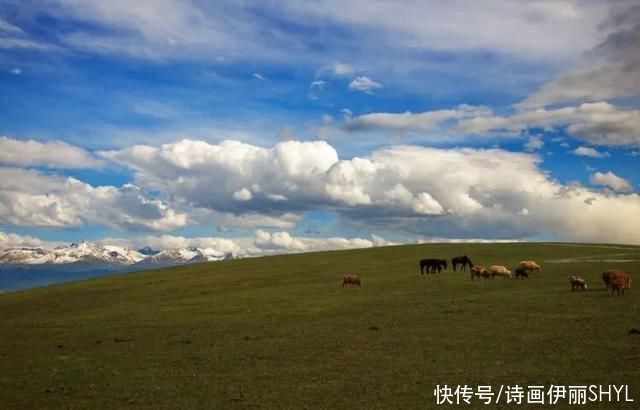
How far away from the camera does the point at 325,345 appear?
1089 inches

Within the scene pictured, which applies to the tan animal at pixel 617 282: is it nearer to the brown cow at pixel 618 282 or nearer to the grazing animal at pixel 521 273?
the brown cow at pixel 618 282

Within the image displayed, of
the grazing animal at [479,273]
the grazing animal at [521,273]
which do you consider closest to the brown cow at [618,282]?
the grazing animal at [521,273]

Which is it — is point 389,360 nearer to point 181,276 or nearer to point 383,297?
point 383,297

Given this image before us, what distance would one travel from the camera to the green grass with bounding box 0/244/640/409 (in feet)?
66.3

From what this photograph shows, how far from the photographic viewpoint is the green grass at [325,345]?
2022cm

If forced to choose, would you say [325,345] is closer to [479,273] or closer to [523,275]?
[479,273]

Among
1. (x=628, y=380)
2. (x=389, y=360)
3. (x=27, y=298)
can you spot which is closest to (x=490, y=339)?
(x=389, y=360)

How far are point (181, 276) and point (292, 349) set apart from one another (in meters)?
→ 56.6

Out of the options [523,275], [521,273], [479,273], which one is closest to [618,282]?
[523,275]

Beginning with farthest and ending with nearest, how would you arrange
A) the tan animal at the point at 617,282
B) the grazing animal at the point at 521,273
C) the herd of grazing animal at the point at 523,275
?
the grazing animal at the point at 521,273 < the herd of grazing animal at the point at 523,275 < the tan animal at the point at 617,282

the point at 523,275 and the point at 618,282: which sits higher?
the point at 618,282

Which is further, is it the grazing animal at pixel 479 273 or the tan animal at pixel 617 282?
the grazing animal at pixel 479 273

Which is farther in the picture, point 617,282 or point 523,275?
point 523,275

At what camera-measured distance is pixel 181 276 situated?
81.2 metres
